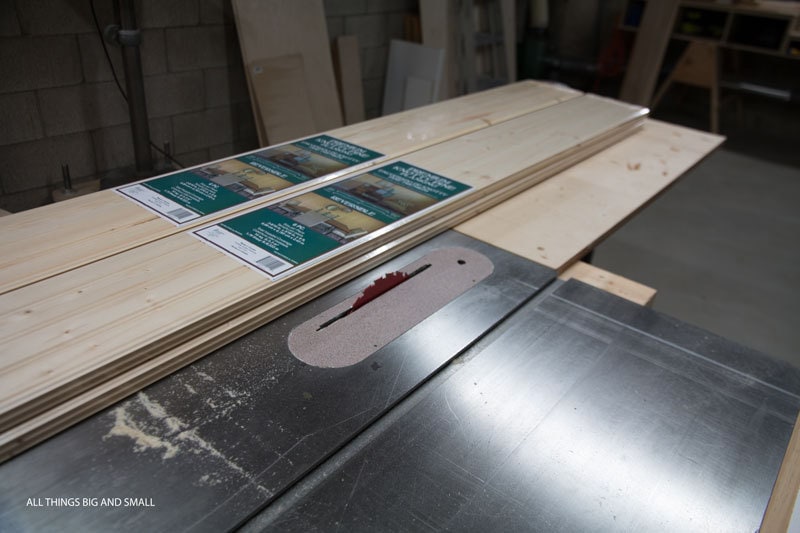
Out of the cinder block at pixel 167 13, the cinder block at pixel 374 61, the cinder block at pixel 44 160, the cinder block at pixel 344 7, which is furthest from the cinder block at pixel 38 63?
the cinder block at pixel 374 61

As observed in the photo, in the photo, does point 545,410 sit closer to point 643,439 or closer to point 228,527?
point 643,439

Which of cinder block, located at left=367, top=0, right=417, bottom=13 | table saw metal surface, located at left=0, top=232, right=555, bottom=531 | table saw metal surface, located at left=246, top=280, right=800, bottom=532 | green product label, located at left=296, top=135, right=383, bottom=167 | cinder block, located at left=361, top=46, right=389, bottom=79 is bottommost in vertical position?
table saw metal surface, located at left=246, top=280, right=800, bottom=532

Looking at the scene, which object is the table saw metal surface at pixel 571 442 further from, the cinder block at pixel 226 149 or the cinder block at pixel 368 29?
the cinder block at pixel 368 29

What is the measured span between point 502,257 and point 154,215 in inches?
Result: 31.3

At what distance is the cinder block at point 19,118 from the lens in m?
2.26

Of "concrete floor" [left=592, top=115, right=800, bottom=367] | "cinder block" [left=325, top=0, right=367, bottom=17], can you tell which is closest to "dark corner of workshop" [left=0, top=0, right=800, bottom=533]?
"concrete floor" [left=592, top=115, right=800, bottom=367]

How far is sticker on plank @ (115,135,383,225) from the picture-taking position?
1.31 meters

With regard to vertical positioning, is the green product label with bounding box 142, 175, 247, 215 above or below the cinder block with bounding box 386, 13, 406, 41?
below

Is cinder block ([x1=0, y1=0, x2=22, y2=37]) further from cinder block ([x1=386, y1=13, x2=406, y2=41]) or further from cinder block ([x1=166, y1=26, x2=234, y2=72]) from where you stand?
cinder block ([x1=386, y1=13, x2=406, y2=41])

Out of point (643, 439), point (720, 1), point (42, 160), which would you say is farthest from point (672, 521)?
point (720, 1)

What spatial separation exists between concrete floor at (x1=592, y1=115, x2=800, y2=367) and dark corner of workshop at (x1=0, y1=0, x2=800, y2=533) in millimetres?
917

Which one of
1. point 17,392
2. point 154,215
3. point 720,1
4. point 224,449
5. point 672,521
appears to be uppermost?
point 720,1

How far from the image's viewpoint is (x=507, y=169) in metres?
1.68

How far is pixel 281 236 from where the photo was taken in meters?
1.22
